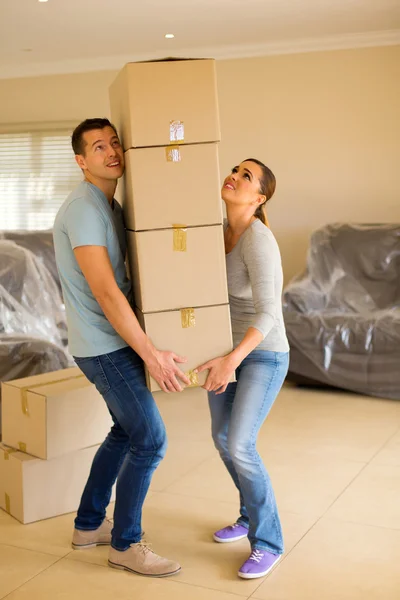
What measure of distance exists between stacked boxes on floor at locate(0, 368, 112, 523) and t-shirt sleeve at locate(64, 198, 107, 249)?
33.6 inches

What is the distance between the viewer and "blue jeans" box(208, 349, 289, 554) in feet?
7.72

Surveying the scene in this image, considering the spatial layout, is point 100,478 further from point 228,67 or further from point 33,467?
point 228,67

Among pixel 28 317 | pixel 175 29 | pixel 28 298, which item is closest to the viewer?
pixel 28 317

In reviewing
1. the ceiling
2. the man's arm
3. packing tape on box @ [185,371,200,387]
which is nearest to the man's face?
the man's arm

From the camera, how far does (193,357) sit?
2.34 meters

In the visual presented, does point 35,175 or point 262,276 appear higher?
point 35,175

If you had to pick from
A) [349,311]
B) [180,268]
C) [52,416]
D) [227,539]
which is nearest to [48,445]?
[52,416]

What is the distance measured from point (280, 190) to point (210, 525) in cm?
386

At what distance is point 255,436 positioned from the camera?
7.85ft

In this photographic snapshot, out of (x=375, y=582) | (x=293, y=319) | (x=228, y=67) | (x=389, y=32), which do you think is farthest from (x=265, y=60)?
(x=375, y=582)

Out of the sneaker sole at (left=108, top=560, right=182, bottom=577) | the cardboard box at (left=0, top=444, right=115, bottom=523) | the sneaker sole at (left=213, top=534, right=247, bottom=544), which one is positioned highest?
the cardboard box at (left=0, top=444, right=115, bottom=523)

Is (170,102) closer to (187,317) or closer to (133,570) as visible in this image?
(187,317)

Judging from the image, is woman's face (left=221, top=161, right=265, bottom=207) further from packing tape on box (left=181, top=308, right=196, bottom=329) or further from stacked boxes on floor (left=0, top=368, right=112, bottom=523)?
stacked boxes on floor (left=0, top=368, right=112, bottom=523)

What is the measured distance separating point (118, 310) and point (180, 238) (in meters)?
0.28
